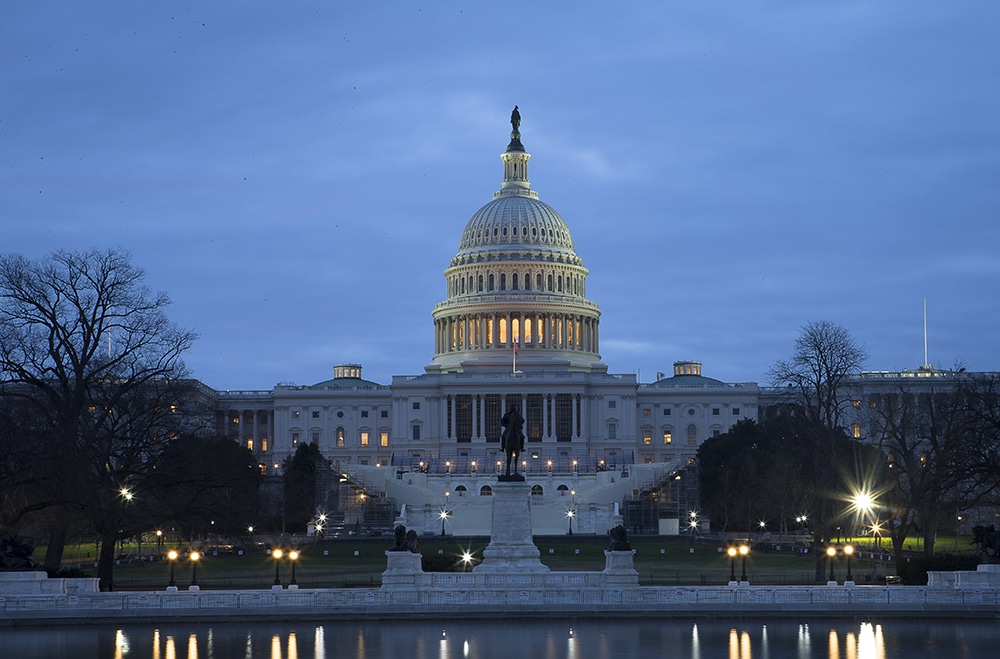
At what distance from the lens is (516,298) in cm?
17275

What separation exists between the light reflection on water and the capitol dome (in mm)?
122847

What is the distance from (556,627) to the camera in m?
44.6

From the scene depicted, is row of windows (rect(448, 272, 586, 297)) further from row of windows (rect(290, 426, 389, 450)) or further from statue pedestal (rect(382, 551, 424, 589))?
statue pedestal (rect(382, 551, 424, 589))

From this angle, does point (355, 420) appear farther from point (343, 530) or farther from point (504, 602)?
point (504, 602)

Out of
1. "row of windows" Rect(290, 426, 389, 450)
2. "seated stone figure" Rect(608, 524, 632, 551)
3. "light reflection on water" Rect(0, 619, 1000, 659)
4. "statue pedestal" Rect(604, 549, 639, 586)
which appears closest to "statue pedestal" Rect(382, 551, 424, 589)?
"light reflection on water" Rect(0, 619, 1000, 659)

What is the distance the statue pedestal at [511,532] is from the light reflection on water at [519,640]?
28.4 feet

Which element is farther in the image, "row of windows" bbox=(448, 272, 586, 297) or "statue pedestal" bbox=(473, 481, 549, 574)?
"row of windows" bbox=(448, 272, 586, 297)

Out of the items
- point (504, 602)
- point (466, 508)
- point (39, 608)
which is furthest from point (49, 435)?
point (466, 508)

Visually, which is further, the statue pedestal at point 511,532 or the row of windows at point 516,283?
the row of windows at point 516,283

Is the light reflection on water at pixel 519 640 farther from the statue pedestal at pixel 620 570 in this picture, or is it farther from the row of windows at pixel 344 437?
the row of windows at pixel 344 437

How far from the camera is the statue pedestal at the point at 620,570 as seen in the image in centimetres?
5106

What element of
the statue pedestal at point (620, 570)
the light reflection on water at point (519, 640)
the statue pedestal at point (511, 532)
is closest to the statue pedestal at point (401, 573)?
the statue pedestal at point (511, 532)

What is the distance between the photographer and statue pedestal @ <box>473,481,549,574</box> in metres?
55.1

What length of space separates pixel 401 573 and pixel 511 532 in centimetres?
573
